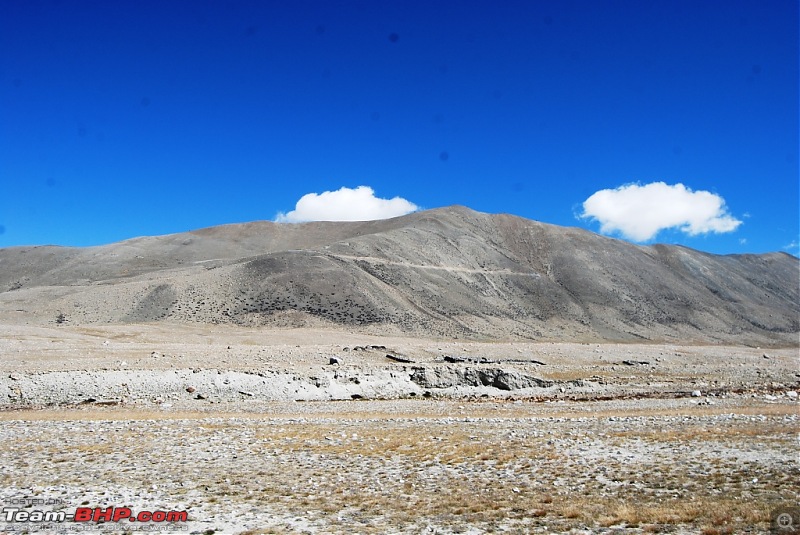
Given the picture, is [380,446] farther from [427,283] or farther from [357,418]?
[427,283]

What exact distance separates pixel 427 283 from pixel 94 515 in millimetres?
100081

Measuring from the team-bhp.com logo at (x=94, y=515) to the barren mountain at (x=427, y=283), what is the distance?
68.6 metres

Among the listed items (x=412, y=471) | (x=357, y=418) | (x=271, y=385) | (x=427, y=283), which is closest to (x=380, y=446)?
(x=412, y=471)

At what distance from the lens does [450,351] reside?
188 feet

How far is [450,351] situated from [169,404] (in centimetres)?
3282

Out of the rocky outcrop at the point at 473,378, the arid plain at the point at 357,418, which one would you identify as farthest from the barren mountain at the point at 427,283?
the rocky outcrop at the point at 473,378

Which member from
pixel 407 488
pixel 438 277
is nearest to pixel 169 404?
pixel 407 488

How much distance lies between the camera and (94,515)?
1056 cm

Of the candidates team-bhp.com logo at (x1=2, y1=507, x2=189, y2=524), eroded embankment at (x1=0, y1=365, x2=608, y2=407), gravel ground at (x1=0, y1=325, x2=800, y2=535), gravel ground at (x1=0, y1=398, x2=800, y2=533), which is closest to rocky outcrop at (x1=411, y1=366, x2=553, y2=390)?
eroded embankment at (x1=0, y1=365, x2=608, y2=407)

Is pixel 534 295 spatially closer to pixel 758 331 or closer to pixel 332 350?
pixel 758 331

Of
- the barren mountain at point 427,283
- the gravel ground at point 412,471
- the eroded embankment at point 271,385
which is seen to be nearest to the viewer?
the gravel ground at point 412,471

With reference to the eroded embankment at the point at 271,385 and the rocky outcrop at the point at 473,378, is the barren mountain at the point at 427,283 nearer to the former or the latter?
the rocky outcrop at the point at 473,378

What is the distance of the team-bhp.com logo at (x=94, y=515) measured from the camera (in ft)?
33.8

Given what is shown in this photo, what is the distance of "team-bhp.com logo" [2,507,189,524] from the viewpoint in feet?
33.8
